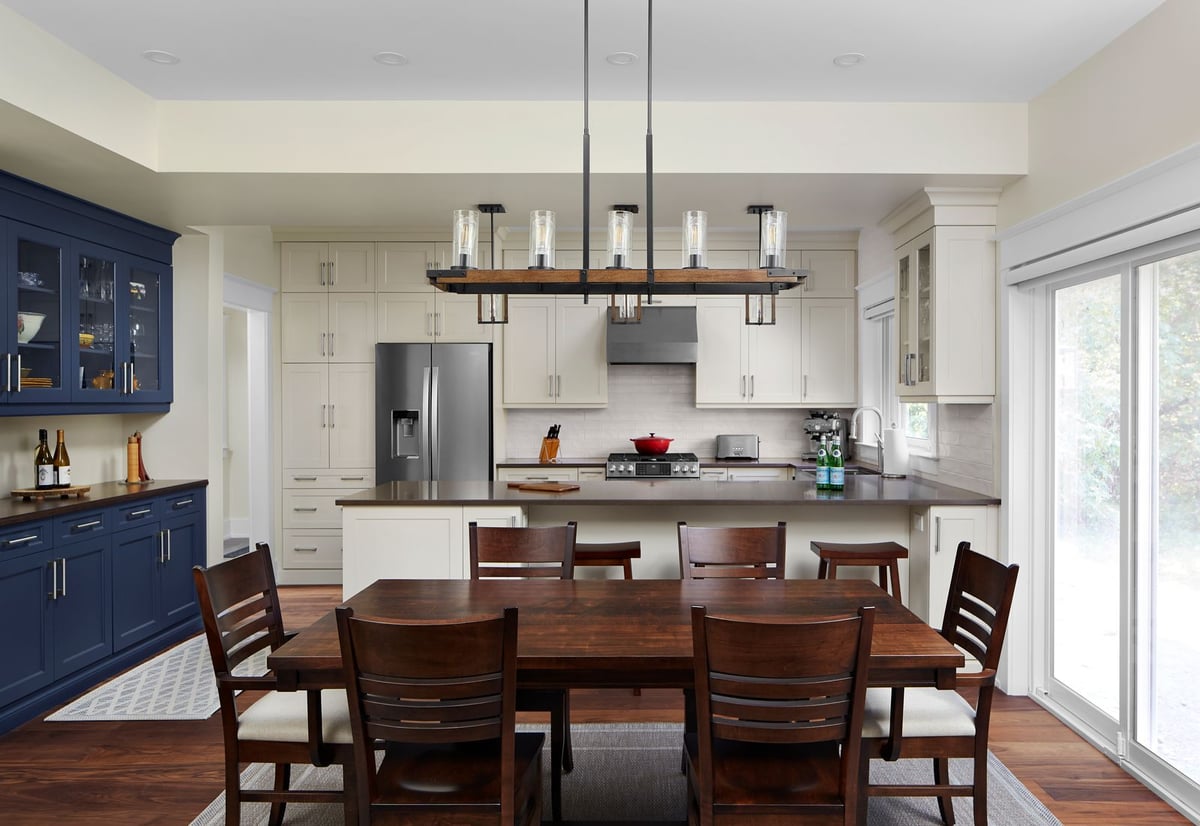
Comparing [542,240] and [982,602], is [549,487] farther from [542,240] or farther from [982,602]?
[982,602]

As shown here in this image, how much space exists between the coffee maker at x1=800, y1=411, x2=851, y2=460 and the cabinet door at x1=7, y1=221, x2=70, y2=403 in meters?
4.92

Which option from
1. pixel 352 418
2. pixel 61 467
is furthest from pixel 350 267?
pixel 61 467

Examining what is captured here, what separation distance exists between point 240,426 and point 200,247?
2955 mm

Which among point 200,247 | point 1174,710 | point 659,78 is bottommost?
point 1174,710

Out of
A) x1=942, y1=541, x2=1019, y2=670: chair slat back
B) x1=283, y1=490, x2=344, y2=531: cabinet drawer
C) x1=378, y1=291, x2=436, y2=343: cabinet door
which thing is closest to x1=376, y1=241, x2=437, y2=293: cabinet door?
x1=378, y1=291, x2=436, y2=343: cabinet door

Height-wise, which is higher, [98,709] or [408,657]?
[408,657]

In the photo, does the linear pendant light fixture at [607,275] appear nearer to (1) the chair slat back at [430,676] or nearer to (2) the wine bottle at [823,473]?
(1) the chair slat back at [430,676]

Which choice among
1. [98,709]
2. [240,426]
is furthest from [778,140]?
[240,426]

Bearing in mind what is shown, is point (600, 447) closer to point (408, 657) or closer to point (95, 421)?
point (95, 421)

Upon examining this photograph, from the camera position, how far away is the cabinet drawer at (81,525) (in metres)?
3.69

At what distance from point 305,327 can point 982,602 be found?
4929 mm

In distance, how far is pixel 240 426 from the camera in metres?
7.52

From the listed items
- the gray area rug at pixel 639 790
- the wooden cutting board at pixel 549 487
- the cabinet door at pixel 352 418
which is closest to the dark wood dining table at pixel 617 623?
the gray area rug at pixel 639 790

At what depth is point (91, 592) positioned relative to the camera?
3914 millimetres
